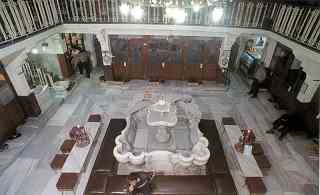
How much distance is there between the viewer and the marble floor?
A: 233 inches

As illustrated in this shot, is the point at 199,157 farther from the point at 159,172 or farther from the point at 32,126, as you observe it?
the point at 32,126

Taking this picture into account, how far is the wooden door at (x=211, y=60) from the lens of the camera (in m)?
10.5

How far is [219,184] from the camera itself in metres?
5.38

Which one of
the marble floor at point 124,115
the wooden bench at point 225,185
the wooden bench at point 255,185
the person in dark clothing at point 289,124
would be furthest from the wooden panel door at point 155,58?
the wooden bench at point 255,185

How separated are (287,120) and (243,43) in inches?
252

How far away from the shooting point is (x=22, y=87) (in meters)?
7.74

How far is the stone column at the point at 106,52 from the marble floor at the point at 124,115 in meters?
0.60

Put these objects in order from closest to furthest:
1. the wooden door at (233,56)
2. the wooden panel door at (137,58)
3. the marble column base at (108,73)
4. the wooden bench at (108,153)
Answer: the wooden bench at (108,153), the wooden panel door at (137,58), the marble column base at (108,73), the wooden door at (233,56)

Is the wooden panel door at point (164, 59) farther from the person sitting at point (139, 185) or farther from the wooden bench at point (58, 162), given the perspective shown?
the person sitting at point (139, 185)

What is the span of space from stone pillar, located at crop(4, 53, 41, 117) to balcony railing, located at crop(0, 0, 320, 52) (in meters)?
1.14

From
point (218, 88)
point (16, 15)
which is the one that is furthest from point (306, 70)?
point (16, 15)

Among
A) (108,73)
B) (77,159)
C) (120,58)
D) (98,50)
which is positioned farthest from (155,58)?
(77,159)

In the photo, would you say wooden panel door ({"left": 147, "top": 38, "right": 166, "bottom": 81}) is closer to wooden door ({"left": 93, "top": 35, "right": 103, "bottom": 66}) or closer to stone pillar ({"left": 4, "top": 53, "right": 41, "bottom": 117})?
wooden door ({"left": 93, "top": 35, "right": 103, "bottom": 66})

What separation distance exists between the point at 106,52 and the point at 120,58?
92 cm
